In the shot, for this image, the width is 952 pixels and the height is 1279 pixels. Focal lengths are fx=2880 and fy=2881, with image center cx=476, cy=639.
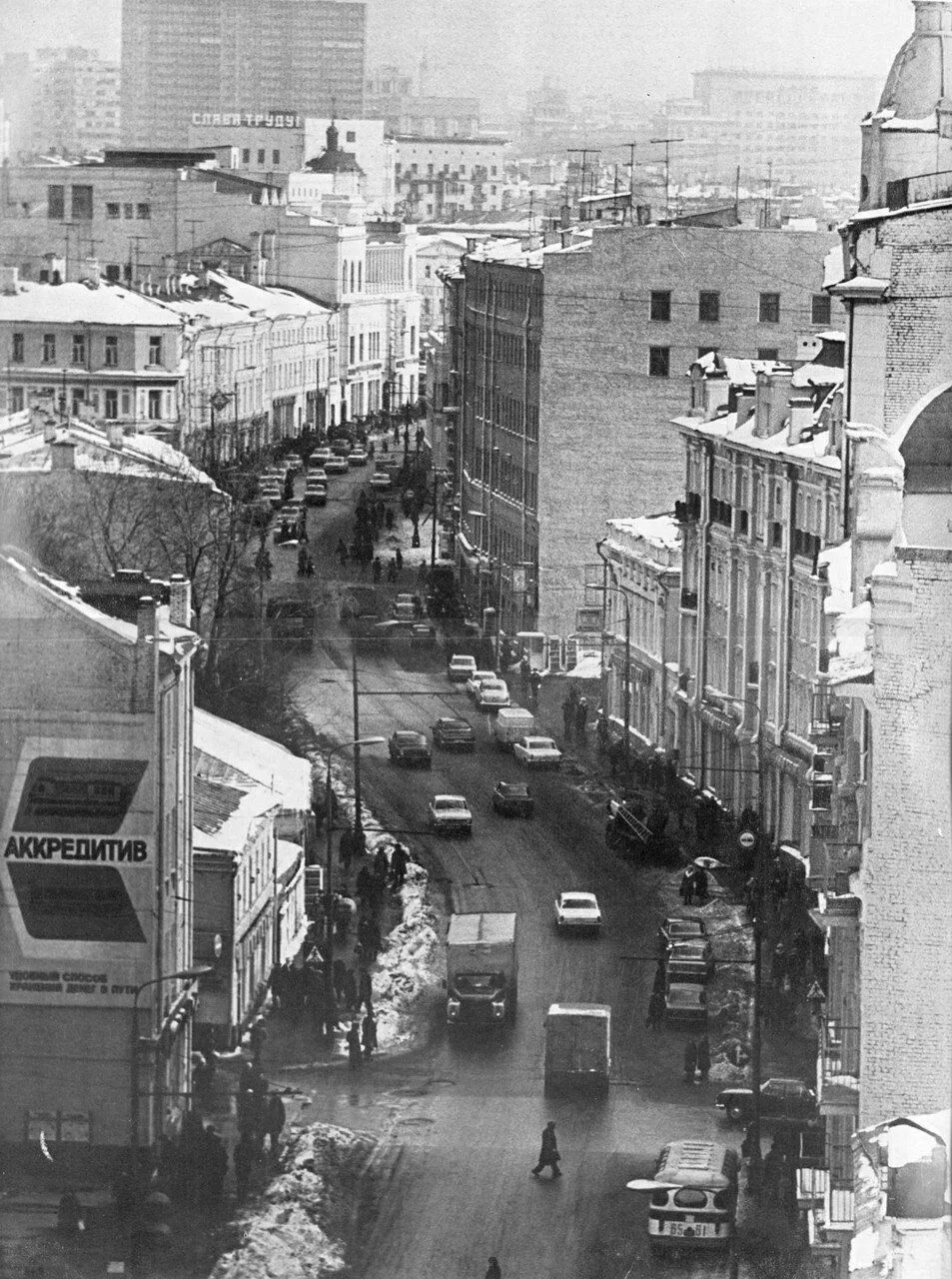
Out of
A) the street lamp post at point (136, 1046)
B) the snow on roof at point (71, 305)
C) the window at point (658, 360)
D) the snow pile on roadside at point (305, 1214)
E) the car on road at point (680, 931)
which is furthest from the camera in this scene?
the window at point (658, 360)

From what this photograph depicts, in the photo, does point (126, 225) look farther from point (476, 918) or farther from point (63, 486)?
point (476, 918)

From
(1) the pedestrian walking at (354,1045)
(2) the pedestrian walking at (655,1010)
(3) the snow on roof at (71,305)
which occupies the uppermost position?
(3) the snow on roof at (71,305)

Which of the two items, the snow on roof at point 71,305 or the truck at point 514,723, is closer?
the snow on roof at point 71,305

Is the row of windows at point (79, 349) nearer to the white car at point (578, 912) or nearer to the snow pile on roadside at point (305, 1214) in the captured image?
the white car at point (578, 912)

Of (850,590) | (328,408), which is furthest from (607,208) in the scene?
(850,590)

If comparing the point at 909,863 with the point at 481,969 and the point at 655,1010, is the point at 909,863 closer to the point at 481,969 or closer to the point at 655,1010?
the point at 655,1010

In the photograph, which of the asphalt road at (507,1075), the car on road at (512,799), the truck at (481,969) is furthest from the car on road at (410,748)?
the truck at (481,969)
